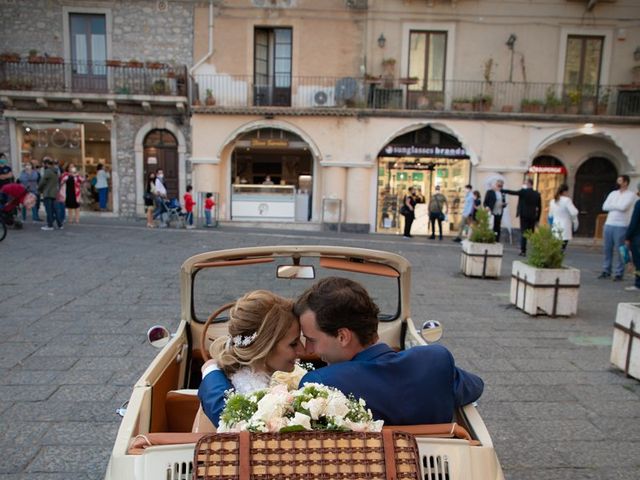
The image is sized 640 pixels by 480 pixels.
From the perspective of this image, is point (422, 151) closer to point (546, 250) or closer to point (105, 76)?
point (105, 76)

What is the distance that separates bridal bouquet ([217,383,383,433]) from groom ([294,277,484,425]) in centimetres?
23

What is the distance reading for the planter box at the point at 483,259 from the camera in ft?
33.1

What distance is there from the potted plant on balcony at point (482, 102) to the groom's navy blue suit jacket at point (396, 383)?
1831cm

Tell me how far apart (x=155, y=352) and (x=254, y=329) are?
3550mm

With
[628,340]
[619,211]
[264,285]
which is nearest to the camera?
[628,340]

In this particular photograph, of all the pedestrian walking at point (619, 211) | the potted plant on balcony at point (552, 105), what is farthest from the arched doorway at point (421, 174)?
the pedestrian walking at point (619, 211)

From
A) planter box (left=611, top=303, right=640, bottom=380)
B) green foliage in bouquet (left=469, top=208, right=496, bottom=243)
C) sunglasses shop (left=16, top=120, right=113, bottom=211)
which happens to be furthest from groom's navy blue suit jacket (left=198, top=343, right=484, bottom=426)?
sunglasses shop (left=16, top=120, right=113, bottom=211)

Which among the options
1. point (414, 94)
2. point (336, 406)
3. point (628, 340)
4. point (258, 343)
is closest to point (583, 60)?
point (414, 94)

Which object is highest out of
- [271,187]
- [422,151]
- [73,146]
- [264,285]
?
[422,151]

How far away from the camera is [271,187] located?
20.1 m

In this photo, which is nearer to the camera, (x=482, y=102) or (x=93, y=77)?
(x=482, y=102)

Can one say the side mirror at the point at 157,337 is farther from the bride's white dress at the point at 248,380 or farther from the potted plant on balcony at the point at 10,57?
the potted plant on balcony at the point at 10,57

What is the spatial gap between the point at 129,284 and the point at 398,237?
10754mm

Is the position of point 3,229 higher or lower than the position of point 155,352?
higher
